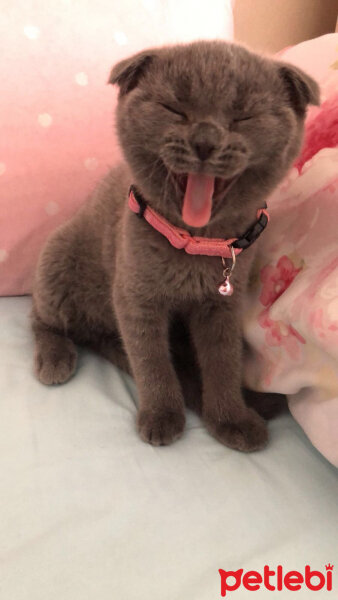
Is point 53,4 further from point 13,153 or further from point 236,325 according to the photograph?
point 236,325

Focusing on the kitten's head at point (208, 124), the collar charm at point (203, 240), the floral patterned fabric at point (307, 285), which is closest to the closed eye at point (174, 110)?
the kitten's head at point (208, 124)

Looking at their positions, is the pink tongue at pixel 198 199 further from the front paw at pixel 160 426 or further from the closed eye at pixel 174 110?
the front paw at pixel 160 426

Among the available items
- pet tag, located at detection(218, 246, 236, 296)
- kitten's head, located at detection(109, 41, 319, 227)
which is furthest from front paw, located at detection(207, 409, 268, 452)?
kitten's head, located at detection(109, 41, 319, 227)

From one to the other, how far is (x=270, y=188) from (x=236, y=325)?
0.23 m

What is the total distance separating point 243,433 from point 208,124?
1.34ft

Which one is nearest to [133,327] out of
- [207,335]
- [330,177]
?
[207,335]

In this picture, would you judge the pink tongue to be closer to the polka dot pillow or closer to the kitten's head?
the kitten's head

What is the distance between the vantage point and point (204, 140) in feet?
1.71

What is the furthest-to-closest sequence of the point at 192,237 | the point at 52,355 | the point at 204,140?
the point at 52,355
the point at 192,237
the point at 204,140

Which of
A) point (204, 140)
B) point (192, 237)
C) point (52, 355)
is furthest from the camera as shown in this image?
point (52, 355)

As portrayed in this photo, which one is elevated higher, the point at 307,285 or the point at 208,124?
the point at 208,124

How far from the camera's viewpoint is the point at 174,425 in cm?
69

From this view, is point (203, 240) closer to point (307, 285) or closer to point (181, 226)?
point (181, 226)

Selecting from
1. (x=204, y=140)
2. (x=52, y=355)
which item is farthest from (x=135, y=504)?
(x=204, y=140)
